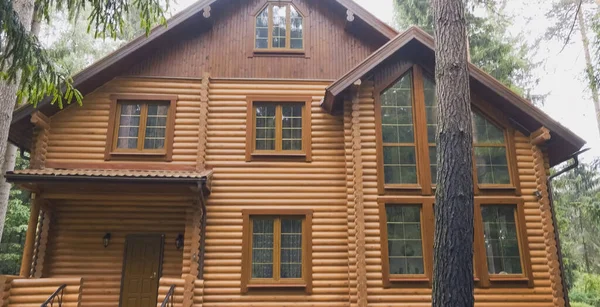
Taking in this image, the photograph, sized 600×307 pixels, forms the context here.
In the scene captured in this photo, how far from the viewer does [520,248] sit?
883 cm

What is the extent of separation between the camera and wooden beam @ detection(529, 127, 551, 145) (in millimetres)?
8961

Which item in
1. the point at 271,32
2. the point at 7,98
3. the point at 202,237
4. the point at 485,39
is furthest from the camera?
the point at 485,39

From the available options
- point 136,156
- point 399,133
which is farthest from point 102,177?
point 399,133

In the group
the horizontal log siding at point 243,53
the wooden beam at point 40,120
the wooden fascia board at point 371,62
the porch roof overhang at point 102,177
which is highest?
the horizontal log siding at point 243,53

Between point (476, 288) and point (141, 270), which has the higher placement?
point (141, 270)

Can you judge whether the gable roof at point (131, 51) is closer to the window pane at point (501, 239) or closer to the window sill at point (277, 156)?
the window sill at point (277, 156)

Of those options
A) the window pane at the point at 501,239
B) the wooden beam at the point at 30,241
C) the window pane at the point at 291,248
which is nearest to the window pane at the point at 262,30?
the window pane at the point at 291,248

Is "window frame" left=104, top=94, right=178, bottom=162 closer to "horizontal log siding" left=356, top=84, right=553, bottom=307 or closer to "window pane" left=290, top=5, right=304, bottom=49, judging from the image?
"window pane" left=290, top=5, right=304, bottom=49

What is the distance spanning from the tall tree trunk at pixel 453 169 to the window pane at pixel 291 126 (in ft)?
15.3

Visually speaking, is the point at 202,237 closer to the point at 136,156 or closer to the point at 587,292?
the point at 136,156

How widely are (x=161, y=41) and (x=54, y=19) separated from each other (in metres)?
8.60

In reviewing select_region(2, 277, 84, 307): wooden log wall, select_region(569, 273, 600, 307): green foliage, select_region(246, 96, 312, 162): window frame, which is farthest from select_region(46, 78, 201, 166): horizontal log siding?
select_region(569, 273, 600, 307): green foliage

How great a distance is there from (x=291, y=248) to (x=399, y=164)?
2821 millimetres

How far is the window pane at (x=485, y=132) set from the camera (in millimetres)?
9472
